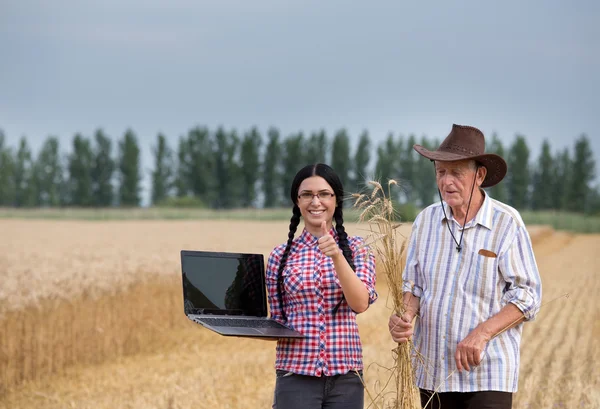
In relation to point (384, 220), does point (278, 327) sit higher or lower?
lower

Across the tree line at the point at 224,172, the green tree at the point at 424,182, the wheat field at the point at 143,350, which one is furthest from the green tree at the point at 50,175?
the wheat field at the point at 143,350

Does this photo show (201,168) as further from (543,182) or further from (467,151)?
(467,151)

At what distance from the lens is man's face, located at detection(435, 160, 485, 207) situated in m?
3.81

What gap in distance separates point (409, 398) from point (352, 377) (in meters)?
0.30

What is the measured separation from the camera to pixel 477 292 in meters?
3.75

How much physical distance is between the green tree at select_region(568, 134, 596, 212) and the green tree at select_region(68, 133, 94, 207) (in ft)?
129

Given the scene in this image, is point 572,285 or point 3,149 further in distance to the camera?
point 3,149

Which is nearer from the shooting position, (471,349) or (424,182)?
(471,349)

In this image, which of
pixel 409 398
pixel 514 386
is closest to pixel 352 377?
pixel 409 398

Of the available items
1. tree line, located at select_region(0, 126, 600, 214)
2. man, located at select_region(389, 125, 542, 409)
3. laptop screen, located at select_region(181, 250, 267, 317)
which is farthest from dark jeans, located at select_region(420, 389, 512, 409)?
tree line, located at select_region(0, 126, 600, 214)

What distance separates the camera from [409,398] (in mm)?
3855

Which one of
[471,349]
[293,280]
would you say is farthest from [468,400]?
[293,280]

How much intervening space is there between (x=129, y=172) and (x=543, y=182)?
3560 centimetres

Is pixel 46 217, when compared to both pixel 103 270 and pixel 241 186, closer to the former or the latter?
pixel 241 186
